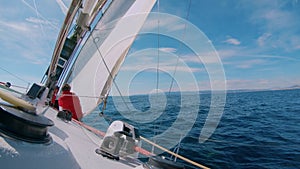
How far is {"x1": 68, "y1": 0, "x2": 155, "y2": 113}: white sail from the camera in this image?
4.20m

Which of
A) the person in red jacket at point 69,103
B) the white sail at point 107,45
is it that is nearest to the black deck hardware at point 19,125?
the person in red jacket at point 69,103

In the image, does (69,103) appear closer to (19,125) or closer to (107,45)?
(107,45)

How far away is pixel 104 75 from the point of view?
430cm

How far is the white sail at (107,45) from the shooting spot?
13.8ft

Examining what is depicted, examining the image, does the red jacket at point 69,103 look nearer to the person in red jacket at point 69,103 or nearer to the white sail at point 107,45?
the person in red jacket at point 69,103

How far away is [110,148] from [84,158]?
226 millimetres

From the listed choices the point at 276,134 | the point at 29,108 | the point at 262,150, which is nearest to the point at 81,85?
the point at 29,108

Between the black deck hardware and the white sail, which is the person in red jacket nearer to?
the white sail

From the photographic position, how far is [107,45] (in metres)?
4.31

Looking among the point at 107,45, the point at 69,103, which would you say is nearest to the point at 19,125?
the point at 69,103

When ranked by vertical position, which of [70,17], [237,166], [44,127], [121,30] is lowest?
[237,166]

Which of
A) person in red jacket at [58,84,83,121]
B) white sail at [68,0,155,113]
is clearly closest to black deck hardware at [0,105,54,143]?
person in red jacket at [58,84,83,121]

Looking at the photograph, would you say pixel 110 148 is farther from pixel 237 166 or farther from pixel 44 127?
pixel 237 166

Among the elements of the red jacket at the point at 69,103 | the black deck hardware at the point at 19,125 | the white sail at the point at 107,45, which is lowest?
the red jacket at the point at 69,103
